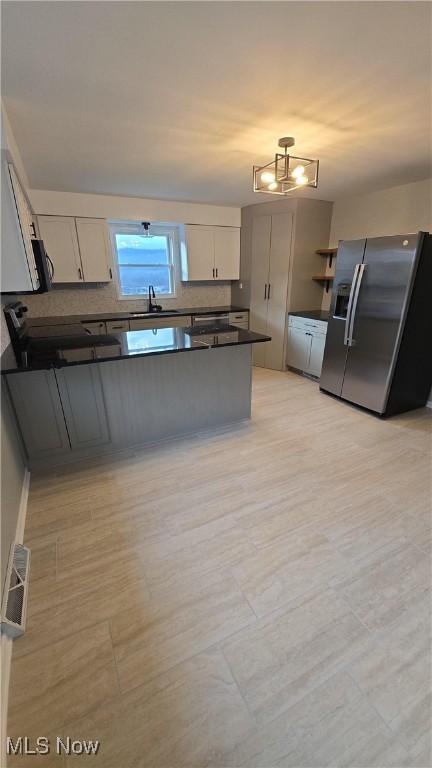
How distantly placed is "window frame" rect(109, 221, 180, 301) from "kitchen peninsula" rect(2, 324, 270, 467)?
1704mm

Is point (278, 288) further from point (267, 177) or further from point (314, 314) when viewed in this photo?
point (267, 177)

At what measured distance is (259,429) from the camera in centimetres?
300

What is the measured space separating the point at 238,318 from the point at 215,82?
11.3ft

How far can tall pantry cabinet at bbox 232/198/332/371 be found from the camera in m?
4.10

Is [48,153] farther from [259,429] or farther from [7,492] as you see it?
[259,429]

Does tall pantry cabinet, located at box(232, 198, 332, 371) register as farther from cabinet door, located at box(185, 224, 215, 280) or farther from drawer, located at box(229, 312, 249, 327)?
cabinet door, located at box(185, 224, 215, 280)

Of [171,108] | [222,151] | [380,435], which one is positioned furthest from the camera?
[380,435]

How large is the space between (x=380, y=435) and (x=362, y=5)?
2813mm

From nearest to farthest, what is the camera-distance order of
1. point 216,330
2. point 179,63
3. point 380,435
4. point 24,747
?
point 24,747, point 179,63, point 380,435, point 216,330

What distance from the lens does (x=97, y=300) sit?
173 inches

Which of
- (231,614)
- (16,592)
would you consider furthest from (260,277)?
(16,592)

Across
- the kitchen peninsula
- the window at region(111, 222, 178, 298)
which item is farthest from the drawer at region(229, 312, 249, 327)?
the kitchen peninsula

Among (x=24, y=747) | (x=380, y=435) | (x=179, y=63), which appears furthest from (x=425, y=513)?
(x=179, y=63)

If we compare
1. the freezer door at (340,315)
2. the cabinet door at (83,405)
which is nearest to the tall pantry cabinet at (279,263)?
the freezer door at (340,315)
